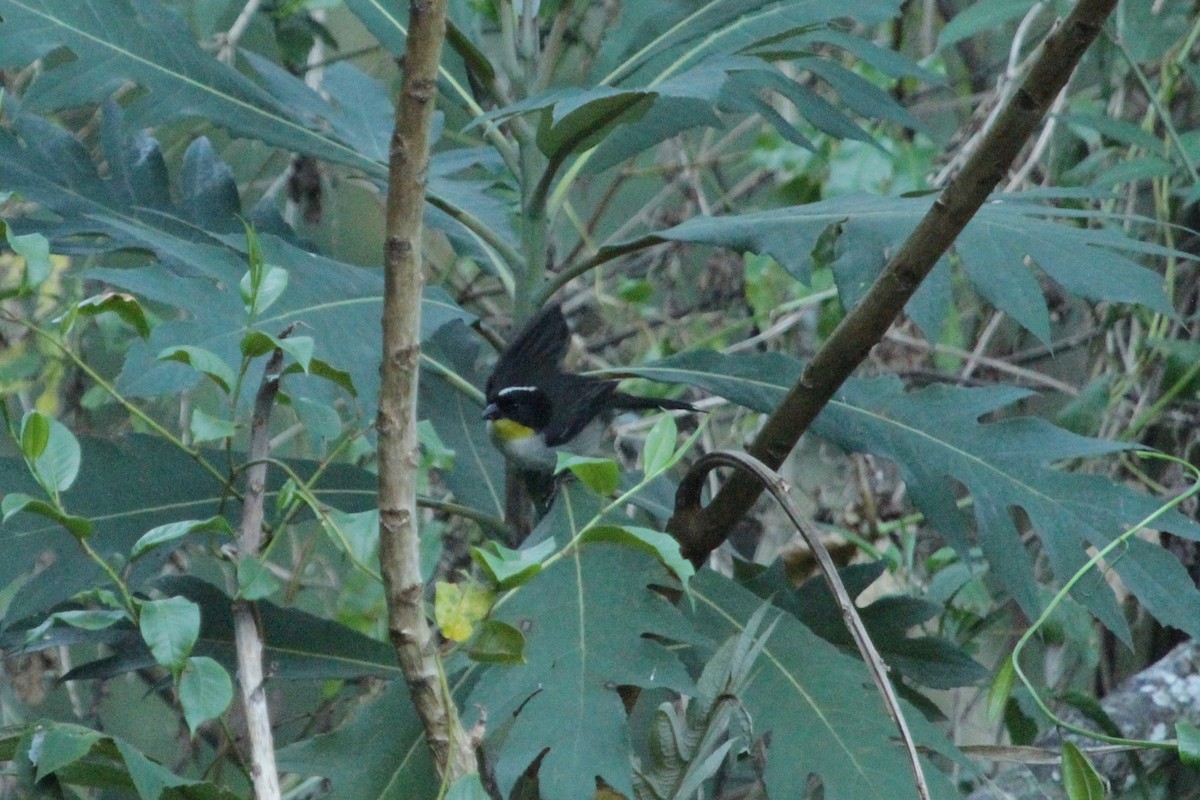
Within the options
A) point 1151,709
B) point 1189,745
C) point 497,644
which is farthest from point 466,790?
point 1151,709

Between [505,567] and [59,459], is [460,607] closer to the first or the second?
[505,567]

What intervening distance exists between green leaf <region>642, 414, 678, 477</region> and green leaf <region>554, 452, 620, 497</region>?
68 millimetres

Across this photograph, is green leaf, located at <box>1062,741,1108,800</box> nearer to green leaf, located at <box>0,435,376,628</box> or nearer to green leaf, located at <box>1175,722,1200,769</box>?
green leaf, located at <box>1175,722,1200,769</box>

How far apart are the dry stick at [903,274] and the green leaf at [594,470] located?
0.25 m

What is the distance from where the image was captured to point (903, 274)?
0.99 metres

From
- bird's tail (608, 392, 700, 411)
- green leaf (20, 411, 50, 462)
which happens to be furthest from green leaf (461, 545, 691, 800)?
bird's tail (608, 392, 700, 411)

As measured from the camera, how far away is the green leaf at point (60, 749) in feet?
2.75

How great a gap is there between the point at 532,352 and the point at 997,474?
1.62ft

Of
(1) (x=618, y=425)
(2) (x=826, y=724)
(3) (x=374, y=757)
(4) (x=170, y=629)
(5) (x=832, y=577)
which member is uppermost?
(5) (x=832, y=577)

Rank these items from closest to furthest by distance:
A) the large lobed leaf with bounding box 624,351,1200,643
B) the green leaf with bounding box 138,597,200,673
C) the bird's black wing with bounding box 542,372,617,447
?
the green leaf with bounding box 138,597,200,673
the large lobed leaf with bounding box 624,351,1200,643
the bird's black wing with bounding box 542,372,617,447

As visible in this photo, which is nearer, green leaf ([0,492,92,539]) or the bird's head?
green leaf ([0,492,92,539])

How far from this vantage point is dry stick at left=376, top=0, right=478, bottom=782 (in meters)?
0.72

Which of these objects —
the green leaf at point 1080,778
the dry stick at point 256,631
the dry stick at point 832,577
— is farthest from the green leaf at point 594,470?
the green leaf at point 1080,778

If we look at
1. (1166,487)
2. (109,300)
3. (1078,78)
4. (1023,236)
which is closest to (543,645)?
(109,300)
